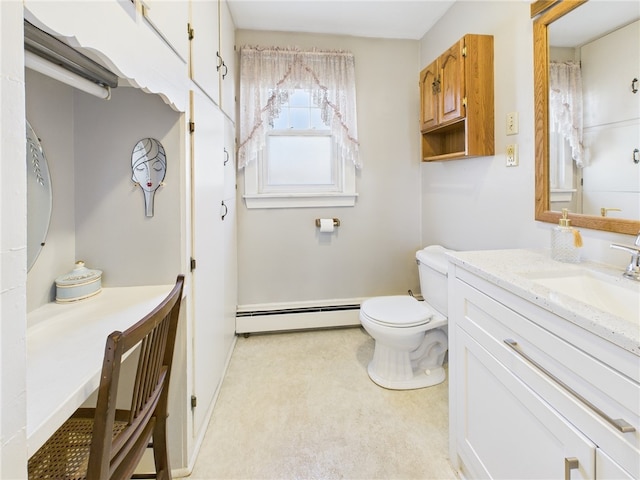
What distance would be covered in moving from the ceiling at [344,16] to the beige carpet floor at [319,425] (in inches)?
96.8

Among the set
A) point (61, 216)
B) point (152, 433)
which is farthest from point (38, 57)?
point (152, 433)

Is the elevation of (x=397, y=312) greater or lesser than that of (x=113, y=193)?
lesser

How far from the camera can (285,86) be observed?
252 centimetres

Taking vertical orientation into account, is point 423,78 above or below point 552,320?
above

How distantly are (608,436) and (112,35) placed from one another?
1440 millimetres

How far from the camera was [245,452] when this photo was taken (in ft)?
4.91

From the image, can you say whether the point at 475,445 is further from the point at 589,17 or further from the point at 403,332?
the point at 589,17

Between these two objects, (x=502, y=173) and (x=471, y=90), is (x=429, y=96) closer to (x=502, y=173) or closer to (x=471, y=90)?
(x=471, y=90)

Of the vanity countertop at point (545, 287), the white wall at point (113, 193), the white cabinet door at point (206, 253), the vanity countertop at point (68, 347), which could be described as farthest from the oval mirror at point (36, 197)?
the vanity countertop at point (545, 287)

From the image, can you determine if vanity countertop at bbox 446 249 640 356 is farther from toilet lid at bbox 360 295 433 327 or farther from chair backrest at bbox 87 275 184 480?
chair backrest at bbox 87 275 184 480

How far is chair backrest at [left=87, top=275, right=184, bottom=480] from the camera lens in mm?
685

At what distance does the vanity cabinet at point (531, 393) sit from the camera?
681 millimetres

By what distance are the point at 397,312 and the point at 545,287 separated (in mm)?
1120

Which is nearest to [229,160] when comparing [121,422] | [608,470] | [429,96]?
[429,96]
